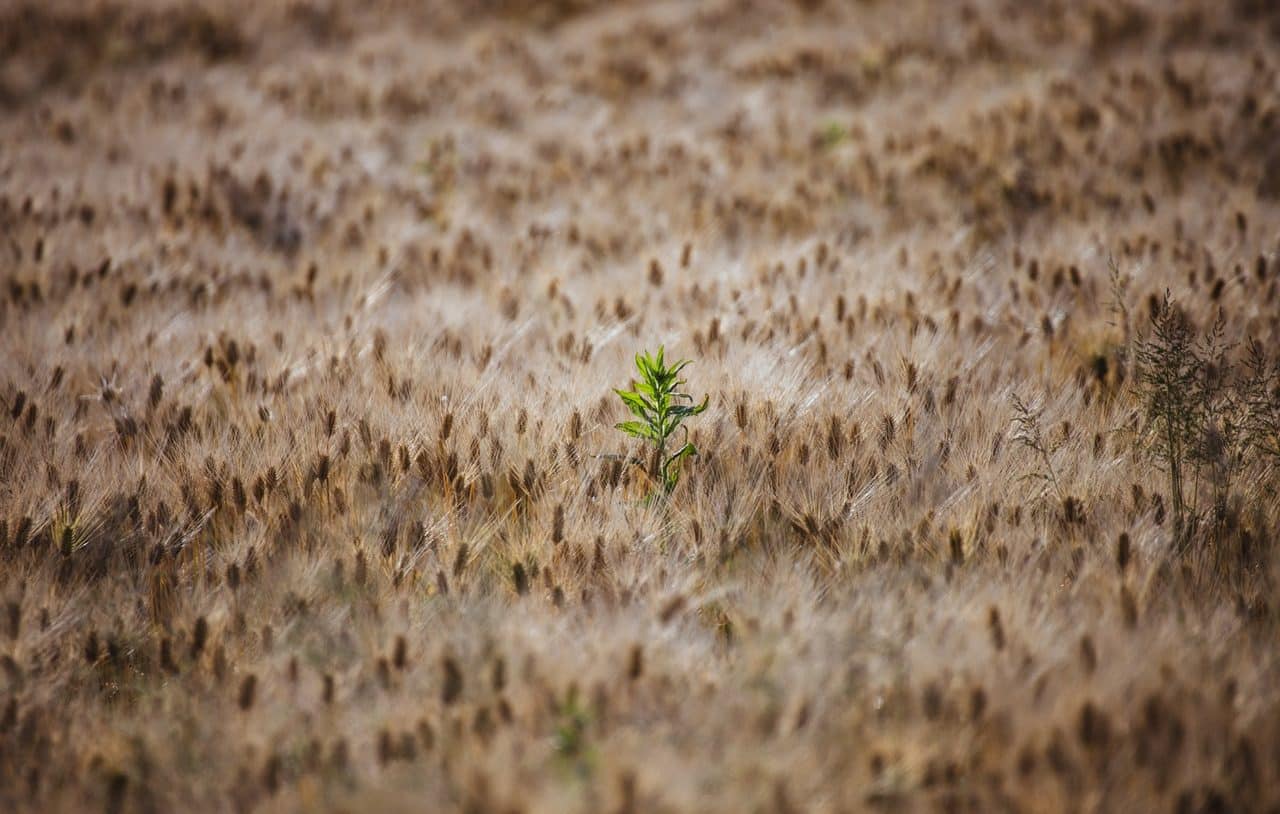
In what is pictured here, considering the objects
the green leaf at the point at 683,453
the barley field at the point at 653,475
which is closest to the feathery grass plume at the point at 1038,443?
the barley field at the point at 653,475

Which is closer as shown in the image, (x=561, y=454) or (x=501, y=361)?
(x=561, y=454)

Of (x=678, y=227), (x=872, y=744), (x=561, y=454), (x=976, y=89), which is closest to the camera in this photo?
(x=872, y=744)

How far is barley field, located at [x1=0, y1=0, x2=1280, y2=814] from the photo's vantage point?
1.95 meters

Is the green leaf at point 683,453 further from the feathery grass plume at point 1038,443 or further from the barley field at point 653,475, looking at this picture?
the feathery grass plume at point 1038,443

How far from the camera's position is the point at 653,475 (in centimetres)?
315

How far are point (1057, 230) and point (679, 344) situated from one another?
268 centimetres

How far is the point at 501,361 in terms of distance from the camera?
13.0 ft

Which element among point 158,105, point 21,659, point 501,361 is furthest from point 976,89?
point 21,659

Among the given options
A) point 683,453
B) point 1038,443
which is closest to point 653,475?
point 683,453

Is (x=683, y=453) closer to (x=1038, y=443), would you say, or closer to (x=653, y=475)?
(x=653, y=475)

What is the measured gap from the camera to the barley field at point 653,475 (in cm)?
195

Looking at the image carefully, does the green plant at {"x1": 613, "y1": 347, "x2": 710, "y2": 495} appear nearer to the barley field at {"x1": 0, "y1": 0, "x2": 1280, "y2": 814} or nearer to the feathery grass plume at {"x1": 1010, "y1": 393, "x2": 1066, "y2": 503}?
the barley field at {"x1": 0, "y1": 0, "x2": 1280, "y2": 814}

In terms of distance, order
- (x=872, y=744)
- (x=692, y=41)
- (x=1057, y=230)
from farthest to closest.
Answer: (x=692, y=41) → (x=1057, y=230) → (x=872, y=744)

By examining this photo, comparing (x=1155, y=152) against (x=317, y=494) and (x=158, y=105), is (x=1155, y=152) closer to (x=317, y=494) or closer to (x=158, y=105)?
(x=317, y=494)
